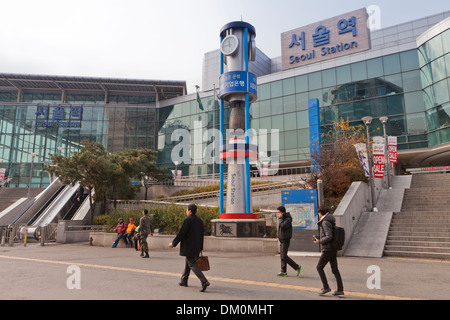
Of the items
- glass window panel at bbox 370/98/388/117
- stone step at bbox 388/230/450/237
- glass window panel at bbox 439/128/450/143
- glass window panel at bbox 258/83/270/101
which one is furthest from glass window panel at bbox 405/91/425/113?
stone step at bbox 388/230/450/237

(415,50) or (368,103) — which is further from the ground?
(415,50)

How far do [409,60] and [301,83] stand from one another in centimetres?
1026

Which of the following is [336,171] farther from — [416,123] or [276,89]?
[276,89]

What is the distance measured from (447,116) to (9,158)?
179ft

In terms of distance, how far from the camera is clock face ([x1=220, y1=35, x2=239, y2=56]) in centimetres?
1526

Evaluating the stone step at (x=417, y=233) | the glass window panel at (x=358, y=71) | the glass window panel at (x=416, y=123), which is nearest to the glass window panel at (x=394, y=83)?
the glass window panel at (x=358, y=71)

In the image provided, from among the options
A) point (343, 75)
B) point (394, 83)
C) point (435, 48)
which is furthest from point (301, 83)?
point (435, 48)

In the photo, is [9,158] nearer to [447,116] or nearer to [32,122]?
[32,122]

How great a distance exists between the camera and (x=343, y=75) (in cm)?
3272

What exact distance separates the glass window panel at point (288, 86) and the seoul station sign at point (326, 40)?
1539 millimetres

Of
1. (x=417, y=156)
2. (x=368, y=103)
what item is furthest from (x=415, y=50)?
(x=417, y=156)

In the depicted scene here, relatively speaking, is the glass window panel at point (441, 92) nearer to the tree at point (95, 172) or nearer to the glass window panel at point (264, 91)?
the glass window panel at point (264, 91)

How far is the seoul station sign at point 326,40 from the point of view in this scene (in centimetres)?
3250

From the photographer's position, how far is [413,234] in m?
12.0
